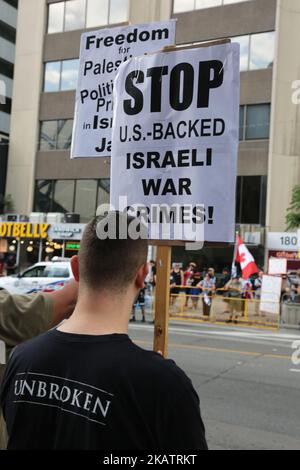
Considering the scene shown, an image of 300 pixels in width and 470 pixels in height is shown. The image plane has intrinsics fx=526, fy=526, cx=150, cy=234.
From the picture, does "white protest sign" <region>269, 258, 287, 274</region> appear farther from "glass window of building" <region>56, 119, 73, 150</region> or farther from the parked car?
"glass window of building" <region>56, 119, 73, 150</region>

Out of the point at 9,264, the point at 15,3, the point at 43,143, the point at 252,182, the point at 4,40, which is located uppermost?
the point at 15,3

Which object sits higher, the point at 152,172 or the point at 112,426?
the point at 152,172

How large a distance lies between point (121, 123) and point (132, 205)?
1.84 ft

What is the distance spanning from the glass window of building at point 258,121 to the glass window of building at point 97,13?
37.1 feet

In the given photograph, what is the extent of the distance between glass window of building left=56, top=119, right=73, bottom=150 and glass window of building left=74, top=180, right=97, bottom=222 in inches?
105

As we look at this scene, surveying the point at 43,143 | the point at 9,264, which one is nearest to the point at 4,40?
the point at 43,143

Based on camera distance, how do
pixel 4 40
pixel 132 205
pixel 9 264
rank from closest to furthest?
pixel 132 205 → pixel 9 264 → pixel 4 40

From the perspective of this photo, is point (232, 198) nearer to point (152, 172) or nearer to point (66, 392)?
point (152, 172)

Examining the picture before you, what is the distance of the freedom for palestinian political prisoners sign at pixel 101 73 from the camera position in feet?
14.7

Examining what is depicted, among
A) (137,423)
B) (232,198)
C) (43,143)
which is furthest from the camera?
(43,143)

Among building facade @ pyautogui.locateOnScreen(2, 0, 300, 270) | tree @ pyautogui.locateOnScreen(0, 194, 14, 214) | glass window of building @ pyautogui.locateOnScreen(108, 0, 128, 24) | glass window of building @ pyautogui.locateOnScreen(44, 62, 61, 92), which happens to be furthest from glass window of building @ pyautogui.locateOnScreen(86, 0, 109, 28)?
tree @ pyautogui.locateOnScreen(0, 194, 14, 214)

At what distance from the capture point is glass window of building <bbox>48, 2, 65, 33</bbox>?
3503 centimetres

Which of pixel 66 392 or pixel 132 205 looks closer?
pixel 66 392

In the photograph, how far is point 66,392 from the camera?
5.03ft
